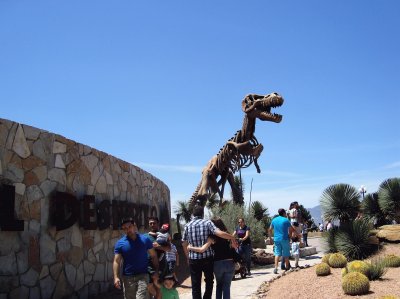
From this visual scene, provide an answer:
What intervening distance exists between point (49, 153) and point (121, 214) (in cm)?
334

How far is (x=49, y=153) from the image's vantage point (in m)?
8.21

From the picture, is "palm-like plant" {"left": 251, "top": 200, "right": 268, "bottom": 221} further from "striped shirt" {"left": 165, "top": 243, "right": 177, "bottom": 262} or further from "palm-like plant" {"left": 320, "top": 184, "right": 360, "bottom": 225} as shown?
"striped shirt" {"left": 165, "top": 243, "right": 177, "bottom": 262}

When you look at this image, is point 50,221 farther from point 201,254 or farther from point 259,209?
point 259,209

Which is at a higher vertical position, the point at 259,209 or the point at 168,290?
the point at 259,209

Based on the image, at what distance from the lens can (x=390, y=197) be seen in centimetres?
1495

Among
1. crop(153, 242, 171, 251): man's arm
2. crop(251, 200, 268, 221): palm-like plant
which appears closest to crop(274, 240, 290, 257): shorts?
crop(153, 242, 171, 251): man's arm

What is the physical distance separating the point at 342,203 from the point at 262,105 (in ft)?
14.9

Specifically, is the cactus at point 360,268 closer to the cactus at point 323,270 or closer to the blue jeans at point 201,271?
the cactus at point 323,270

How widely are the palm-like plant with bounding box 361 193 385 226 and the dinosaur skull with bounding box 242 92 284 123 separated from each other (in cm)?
418

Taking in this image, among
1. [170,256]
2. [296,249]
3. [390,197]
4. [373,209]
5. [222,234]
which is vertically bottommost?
[296,249]

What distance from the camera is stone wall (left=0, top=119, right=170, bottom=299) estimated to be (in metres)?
7.02

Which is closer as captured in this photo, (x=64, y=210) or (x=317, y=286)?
(x=64, y=210)

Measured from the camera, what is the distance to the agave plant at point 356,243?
12.3 meters

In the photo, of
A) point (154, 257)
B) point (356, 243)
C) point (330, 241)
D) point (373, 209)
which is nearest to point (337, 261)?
point (356, 243)
